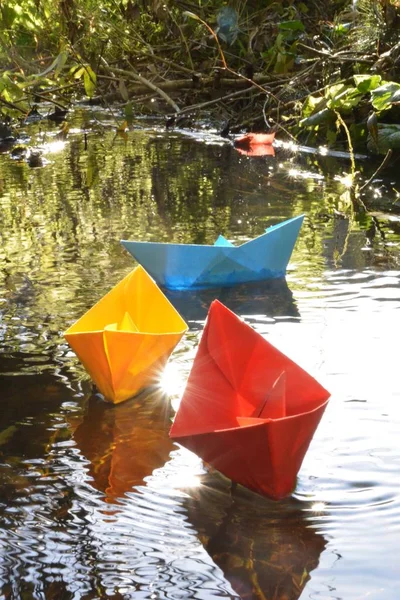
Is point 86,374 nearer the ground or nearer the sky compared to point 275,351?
nearer the ground

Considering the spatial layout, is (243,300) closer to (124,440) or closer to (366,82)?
(124,440)

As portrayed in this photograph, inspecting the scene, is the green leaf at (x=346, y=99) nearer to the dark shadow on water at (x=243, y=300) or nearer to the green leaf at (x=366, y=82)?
the green leaf at (x=366, y=82)

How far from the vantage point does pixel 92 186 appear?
768cm

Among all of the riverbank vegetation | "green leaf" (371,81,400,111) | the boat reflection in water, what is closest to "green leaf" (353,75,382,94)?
the riverbank vegetation

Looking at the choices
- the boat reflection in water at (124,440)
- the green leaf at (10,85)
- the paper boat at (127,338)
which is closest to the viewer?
the boat reflection in water at (124,440)

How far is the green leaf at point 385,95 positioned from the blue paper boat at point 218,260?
3.63 m

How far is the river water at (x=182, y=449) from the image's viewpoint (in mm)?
2301

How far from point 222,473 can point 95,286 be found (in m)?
2.27

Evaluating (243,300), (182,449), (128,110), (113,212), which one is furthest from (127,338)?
(128,110)

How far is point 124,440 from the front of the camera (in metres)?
3.06

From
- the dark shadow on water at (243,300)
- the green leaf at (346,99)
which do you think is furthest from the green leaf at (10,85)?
the green leaf at (346,99)

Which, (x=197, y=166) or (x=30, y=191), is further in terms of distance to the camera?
(x=197, y=166)

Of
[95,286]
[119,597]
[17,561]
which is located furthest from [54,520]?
[95,286]

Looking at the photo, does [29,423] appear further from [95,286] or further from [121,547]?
[95,286]
